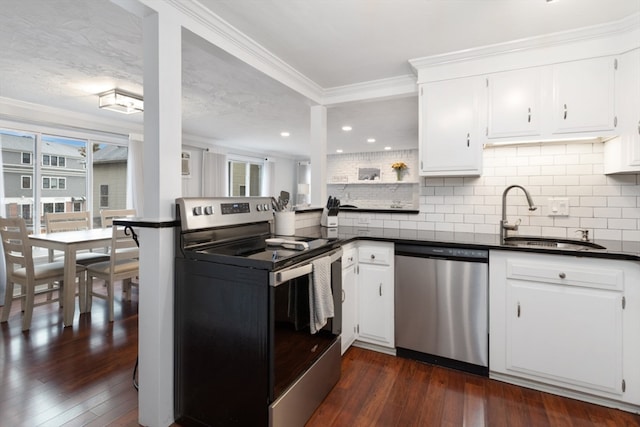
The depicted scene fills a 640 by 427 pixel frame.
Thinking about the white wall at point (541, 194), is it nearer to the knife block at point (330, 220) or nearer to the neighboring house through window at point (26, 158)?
the knife block at point (330, 220)

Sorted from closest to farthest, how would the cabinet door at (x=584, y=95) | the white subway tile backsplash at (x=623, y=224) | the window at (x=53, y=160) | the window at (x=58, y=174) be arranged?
the cabinet door at (x=584, y=95), the white subway tile backsplash at (x=623, y=224), the window at (x=58, y=174), the window at (x=53, y=160)

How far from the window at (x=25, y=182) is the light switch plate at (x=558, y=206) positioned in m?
5.51

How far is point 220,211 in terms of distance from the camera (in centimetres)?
177

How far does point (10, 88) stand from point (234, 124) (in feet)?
8.03

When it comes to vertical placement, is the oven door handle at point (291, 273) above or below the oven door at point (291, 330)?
above

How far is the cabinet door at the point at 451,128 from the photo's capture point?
2.36 meters

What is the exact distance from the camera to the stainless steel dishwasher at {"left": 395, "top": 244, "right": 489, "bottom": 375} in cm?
207

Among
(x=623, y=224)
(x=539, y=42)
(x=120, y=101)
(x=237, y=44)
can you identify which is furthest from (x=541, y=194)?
(x=120, y=101)

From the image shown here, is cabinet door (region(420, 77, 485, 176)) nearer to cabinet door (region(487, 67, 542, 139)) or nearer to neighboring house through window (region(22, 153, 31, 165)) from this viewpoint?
cabinet door (region(487, 67, 542, 139))

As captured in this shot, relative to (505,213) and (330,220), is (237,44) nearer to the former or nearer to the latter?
(330,220)

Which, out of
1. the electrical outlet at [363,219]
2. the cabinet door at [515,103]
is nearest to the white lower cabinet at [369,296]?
the electrical outlet at [363,219]

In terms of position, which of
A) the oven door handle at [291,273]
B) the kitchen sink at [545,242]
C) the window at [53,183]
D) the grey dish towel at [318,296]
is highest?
the window at [53,183]

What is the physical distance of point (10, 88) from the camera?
125 inches

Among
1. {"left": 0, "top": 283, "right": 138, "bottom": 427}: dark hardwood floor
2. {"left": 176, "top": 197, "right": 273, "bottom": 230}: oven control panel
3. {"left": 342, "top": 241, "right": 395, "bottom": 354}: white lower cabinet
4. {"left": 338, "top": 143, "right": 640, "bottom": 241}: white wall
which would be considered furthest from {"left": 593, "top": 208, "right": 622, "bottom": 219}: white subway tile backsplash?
{"left": 0, "top": 283, "right": 138, "bottom": 427}: dark hardwood floor
